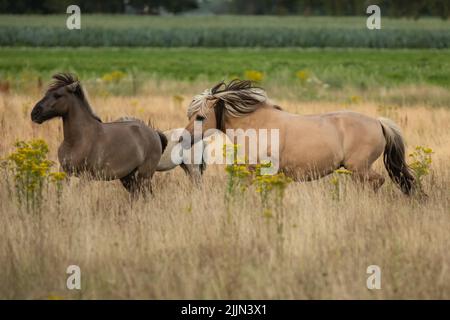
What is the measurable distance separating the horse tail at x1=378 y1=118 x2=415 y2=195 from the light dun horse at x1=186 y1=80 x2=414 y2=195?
133mm

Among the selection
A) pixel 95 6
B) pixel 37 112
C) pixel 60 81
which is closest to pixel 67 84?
pixel 60 81

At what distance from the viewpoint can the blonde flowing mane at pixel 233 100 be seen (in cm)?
873

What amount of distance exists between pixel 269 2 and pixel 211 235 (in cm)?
10569

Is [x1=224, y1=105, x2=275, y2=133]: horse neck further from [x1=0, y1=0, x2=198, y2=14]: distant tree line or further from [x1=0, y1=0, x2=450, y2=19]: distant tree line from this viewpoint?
[x1=0, y1=0, x2=198, y2=14]: distant tree line

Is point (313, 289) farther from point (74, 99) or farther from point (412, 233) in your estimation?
point (74, 99)

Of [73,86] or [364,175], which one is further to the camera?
[364,175]

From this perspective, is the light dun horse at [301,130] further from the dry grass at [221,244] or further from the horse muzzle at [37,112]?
the horse muzzle at [37,112]

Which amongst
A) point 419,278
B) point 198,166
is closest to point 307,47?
point 198,166

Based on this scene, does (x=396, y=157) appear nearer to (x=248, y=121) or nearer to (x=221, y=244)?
(x=248, y=121)

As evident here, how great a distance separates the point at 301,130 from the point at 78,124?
2.35 meters

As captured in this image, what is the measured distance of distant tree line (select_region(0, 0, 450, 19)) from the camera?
3221 inches

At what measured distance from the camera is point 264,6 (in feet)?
368

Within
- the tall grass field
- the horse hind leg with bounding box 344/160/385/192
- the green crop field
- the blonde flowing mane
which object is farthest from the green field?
the horse hind leg with bounding box 344/160/385/192
